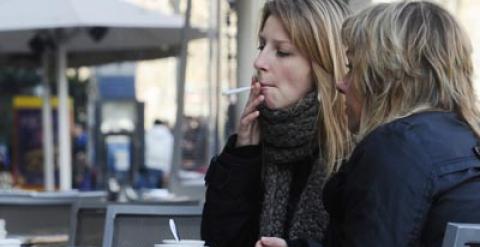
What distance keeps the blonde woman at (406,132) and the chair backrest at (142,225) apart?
1463 millimetres

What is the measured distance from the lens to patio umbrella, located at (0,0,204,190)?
352 inches

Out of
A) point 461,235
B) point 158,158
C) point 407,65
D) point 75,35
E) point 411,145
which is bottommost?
point 158,158

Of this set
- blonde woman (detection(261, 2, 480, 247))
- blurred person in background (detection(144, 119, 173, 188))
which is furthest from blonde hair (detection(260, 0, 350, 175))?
blurred person in background (detection(144, 119, 173, 188))

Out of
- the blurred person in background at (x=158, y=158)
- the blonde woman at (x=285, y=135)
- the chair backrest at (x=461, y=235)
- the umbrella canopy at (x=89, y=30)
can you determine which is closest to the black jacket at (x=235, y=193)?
the blonde woman at (x=285, y=135)

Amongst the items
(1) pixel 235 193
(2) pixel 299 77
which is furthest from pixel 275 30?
(1) pixel 235 193

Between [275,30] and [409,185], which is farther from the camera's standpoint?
[275,30]

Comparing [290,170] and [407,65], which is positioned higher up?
[407,65]

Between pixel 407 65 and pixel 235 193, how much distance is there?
79 centimetres

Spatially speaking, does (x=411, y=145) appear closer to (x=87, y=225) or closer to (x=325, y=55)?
(x=325, y=55)

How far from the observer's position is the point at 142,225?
3.69 meters

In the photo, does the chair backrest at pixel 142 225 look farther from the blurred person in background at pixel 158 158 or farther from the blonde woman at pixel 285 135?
the blurred person in background at pixel 158 158

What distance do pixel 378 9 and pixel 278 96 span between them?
57cm

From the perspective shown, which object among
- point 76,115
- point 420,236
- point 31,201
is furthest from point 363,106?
point 76,115

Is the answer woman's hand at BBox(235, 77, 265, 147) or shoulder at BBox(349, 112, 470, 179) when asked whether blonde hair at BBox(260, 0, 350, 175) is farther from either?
shoulder at BBox(349, 112, 470, 179)
